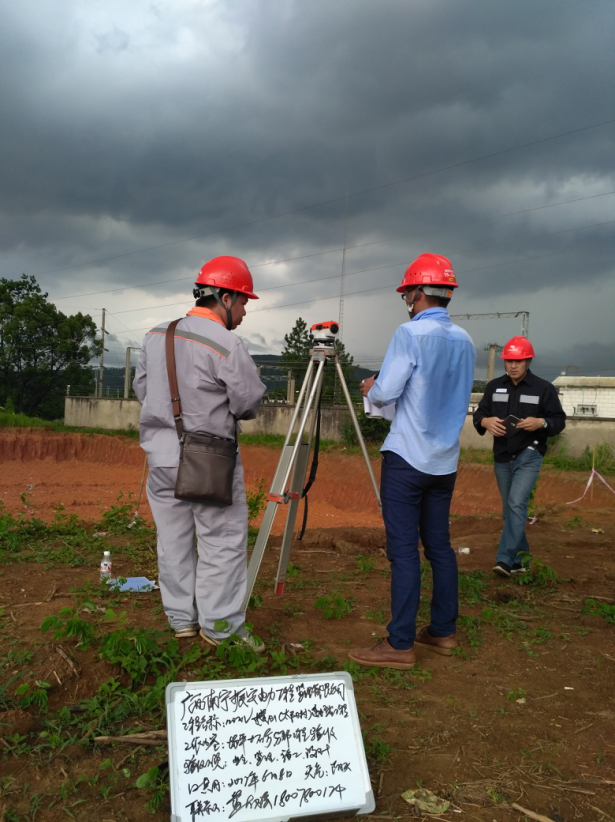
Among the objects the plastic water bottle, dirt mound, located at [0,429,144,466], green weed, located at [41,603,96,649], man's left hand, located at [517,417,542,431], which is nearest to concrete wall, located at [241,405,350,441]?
dirt mound, located at [0,429,144,466]

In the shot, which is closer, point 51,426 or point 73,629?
point 73,629

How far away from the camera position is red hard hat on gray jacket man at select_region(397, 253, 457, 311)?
3379 mm

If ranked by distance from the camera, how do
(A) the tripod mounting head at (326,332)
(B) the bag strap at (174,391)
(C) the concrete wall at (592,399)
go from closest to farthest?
(B) the bag strap at (174,391) → (A) the tripod mounting head at (326,332) → (C) the concrete wall at (592,399)

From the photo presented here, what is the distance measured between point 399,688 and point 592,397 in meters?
24.3

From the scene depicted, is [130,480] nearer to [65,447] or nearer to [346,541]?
[65,447]

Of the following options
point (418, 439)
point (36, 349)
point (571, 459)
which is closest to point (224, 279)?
point (418, 439)

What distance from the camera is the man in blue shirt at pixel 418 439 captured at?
3.21 metres

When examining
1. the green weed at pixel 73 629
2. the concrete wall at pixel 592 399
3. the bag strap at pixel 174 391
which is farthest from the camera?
the concrete wall at pixel 592 399

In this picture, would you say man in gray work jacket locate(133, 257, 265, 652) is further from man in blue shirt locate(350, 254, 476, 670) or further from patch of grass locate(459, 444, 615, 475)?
patch of grass locate(459, 444, 615, 475)

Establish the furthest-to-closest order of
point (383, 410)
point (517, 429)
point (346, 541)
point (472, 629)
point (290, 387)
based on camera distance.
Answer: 1. point (290, 387)
2. point (346, 541)
3. point (517, 429)
4. point (472, 629)
5. point (383, 410)

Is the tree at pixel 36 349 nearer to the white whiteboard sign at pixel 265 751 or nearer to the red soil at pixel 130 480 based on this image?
the red soil at pixel 130 480

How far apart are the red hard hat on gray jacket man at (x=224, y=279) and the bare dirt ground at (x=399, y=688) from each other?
71.8 inches

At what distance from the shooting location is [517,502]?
5.18 m

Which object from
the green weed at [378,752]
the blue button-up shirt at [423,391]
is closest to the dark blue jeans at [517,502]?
the blue button-up shirt at [423,391]
